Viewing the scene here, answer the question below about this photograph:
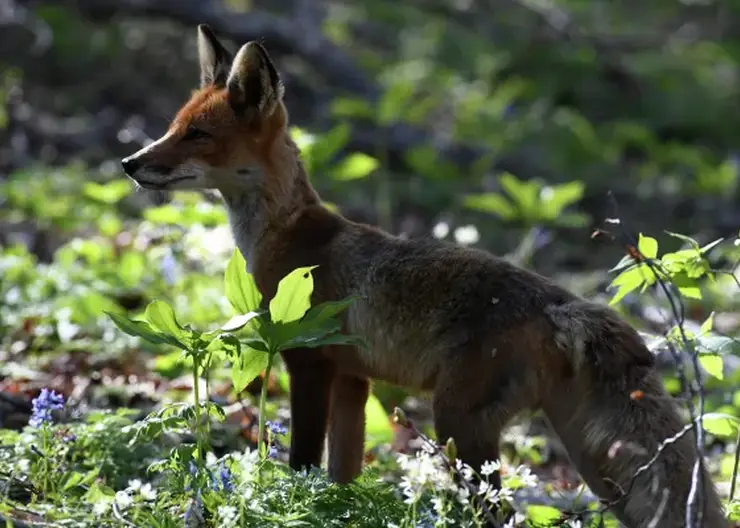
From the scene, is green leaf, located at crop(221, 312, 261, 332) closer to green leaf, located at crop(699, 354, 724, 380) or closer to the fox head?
the fox head

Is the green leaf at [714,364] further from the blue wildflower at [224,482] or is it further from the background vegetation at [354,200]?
the blue wildflower at [224,482]

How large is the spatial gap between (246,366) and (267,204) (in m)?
1.39

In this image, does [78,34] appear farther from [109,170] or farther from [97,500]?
[97,500]

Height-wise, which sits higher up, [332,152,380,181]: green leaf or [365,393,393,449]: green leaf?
[332,152,380,181]: green leaf

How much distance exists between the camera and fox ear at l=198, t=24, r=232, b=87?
5.95 meters

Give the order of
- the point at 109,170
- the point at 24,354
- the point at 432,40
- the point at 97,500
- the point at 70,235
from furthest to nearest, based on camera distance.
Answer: the point at 432,40 → the point at 109,170 → the point at 70,235 → the point at 24,354 → the point at 97,500

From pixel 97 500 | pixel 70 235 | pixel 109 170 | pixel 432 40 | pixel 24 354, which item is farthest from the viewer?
pixel 432 40

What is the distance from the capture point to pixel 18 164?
12555 millimetres

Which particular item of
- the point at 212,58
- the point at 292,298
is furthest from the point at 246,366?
the point at 212,58

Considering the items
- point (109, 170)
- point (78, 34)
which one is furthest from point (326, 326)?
point (78, 34)

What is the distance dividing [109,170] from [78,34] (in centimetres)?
323

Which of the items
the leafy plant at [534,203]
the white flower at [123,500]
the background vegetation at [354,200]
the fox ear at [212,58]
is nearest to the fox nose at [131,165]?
the fox ear at [212,58]

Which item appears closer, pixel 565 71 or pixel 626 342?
pixel 626 342

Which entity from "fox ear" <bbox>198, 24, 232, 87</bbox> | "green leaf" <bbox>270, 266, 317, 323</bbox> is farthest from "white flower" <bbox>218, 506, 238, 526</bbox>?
"fox ear" <bbox>198, 24, 232, 87</bbox>
